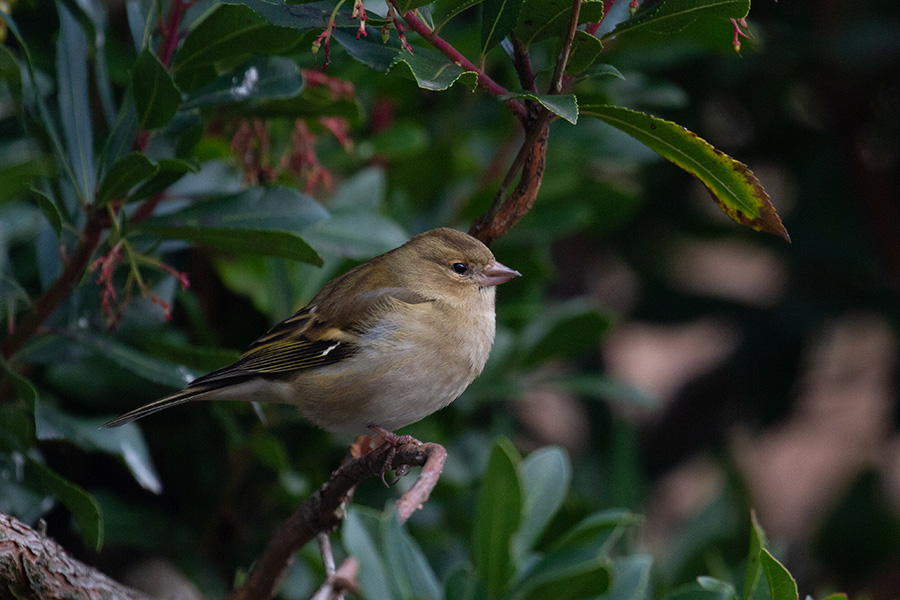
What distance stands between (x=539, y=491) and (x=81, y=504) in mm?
1377

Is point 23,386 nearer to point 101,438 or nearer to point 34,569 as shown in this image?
point 101,438

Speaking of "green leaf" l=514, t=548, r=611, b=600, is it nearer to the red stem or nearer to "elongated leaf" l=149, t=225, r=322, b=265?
"elongated leaf" l=149, t=225, r=322, b=265

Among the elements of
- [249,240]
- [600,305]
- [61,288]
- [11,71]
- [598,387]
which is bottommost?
[600,305]

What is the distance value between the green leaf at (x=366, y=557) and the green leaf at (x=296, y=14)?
139 centimetres

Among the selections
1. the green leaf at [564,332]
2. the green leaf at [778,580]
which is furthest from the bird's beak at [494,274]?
the green leaf at [778,580]

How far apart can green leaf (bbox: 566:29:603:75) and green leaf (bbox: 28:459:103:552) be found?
5.33ft

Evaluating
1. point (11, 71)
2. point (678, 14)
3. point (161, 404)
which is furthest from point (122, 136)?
point (678, 14)

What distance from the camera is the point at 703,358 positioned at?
6164 millimetres

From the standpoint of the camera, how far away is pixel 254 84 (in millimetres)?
2482

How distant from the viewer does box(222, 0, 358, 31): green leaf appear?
6.40 ft

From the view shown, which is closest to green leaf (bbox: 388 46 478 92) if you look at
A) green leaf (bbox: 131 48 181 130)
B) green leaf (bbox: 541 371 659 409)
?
green leaf (bbox: 131 48 181 130)

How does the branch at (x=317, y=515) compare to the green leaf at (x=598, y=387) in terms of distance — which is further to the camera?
the green leaf at (x=598, y=387)

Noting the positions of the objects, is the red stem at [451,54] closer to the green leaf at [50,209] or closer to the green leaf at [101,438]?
the green leaf at [50,209]

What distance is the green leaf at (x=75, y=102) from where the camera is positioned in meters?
2.57
